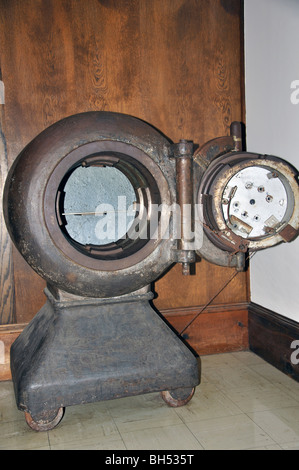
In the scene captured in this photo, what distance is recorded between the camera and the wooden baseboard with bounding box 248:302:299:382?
2139 mm

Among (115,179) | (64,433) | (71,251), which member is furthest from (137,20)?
(64,433)

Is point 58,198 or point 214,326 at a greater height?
point 58,198

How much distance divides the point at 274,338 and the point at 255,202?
84 centimetres

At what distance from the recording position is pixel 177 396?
6.14 feet

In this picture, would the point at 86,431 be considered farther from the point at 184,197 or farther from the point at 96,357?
the point at 184,197

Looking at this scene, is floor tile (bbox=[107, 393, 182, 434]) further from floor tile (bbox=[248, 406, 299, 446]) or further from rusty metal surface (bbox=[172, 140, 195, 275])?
rusty metal surface (bbox=[172, 140, 195, 275])

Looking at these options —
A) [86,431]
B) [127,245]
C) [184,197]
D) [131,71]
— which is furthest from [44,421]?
[131,71]

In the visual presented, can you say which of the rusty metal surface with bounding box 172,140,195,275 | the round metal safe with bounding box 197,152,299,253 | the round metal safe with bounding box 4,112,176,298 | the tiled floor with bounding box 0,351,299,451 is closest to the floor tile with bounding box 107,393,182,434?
the tiled floor with bounding box 0,351,299,451

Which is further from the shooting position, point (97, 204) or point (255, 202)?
point (97, 204)

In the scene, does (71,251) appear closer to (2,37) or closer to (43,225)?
(43,225)

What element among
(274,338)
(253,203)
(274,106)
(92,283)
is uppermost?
(274,106)

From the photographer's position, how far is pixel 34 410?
165cm

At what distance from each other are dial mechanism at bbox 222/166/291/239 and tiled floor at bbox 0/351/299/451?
2.31 feet

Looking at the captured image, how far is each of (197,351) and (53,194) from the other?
1290 millimetres
